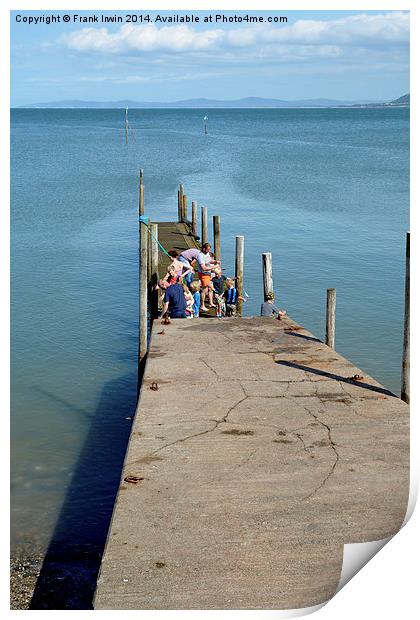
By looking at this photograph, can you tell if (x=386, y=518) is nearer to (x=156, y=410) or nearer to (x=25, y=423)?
(x=156, y=410)

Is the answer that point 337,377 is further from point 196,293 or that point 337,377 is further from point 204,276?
point 204,276

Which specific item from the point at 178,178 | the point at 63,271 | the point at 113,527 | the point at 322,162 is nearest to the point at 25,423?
the point at 113,527

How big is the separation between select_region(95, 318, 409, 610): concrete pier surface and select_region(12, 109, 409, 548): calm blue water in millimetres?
2214

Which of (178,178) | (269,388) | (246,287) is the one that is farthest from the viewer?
(178,178)

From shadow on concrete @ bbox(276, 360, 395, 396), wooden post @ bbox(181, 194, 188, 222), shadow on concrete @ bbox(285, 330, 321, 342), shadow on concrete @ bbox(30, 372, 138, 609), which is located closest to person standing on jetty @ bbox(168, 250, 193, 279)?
shadow on concrete @ bbox(30, 372, 138, 609)

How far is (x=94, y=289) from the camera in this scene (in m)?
24.6

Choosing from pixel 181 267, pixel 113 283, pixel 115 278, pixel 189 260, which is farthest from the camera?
pixel 115 278

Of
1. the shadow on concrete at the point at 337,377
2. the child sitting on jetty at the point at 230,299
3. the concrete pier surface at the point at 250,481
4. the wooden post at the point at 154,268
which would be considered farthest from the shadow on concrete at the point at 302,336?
the wooden post at the point at 154,268

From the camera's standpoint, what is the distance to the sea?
1232 centimetres

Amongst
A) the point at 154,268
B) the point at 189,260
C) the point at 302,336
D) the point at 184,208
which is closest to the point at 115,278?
the point at 154,268

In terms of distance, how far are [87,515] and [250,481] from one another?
11.6 ft

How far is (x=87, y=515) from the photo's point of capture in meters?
11.0

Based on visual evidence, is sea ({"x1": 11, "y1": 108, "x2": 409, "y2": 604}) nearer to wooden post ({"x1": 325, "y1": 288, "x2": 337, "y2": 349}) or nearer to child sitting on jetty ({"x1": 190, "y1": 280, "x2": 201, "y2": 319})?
child sitting on jetty ({"x1": 190, "y1": 280, "x2": 201, "y2": 319})

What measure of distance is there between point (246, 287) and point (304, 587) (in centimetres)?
1802
